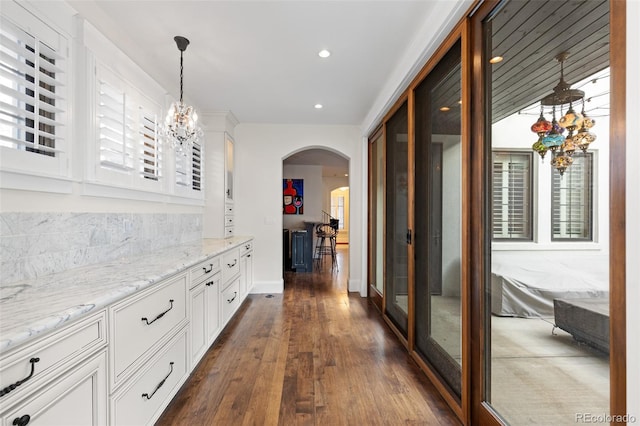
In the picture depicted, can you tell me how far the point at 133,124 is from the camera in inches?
92.7

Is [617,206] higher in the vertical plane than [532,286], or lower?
higher

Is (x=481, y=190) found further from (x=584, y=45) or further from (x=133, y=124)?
(x=133, y=124)

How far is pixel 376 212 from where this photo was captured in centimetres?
409

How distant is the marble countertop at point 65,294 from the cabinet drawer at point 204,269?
0.87 feet

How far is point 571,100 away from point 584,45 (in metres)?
0.18

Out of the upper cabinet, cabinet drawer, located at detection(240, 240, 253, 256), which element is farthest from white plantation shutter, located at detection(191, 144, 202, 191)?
cabinet drawer, located at detection(240, 240, 253, 256)

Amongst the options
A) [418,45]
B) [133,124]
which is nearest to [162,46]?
[133,124]

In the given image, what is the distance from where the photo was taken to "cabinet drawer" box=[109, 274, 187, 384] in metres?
1.23

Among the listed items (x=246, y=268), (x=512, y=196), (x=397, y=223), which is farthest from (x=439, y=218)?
(x=246, y=268)

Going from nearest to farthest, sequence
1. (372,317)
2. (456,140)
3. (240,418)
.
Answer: (240,418) → (456,140) → (372,317)

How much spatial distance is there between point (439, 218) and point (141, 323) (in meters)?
1.93

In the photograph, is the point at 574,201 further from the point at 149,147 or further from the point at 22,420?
the point at 149,147

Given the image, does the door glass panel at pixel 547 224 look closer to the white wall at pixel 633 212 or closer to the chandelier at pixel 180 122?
the white wall at pixel 633 212

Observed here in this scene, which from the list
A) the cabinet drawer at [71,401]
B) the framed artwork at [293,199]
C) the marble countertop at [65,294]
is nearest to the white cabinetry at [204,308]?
the marble countertop at [65,294]
